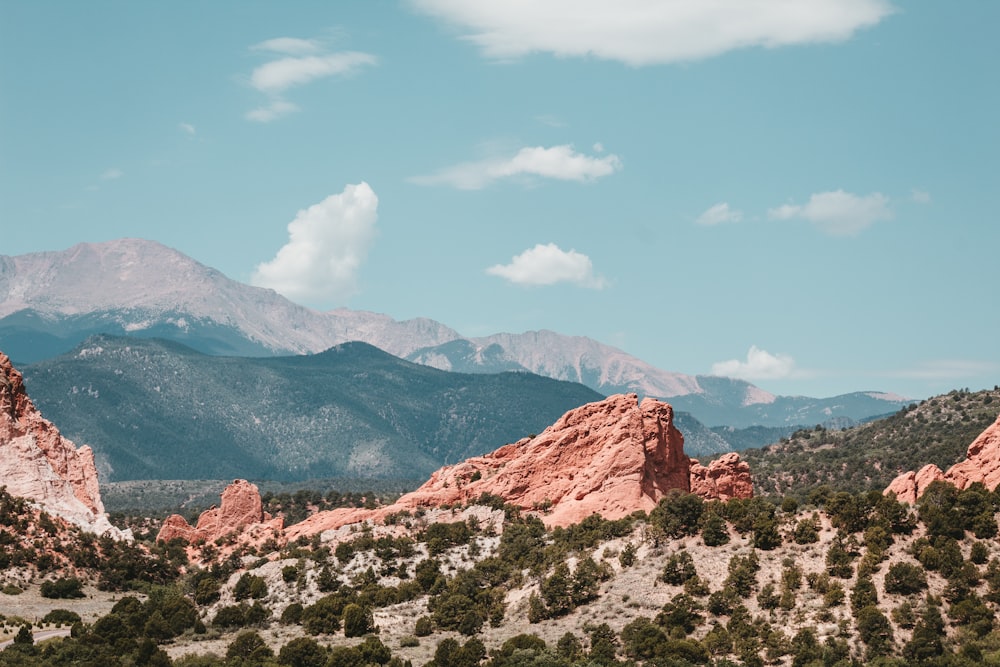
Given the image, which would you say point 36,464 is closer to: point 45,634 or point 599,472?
point 45,634

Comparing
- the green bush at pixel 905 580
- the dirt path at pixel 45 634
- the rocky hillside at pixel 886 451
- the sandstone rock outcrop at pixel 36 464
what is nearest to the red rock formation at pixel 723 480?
the green bush at pixel 905 580

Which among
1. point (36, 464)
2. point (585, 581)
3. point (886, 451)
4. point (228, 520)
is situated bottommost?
point (585, 581)

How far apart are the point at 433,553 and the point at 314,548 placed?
41.7 feet

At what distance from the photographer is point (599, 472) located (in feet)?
351

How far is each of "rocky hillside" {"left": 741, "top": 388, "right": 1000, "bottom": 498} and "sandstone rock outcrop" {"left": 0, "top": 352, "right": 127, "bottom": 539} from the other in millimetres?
74370

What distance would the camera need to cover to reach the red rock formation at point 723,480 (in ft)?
357

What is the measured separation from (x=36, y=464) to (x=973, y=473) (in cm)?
8617

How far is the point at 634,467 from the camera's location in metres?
105

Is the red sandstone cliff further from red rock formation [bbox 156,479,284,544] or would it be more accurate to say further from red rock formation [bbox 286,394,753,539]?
red rock formation [bbox 156,479,284,544]

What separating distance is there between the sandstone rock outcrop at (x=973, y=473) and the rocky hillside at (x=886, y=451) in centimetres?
3578

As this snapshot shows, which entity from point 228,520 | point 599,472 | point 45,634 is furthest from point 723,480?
point 228,520

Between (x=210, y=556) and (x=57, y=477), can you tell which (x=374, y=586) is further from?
(x=57, y=477)

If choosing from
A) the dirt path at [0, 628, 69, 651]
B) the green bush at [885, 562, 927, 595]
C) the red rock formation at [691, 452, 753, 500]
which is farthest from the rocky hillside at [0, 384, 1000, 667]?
the red rock formation at [691, 452, 753, 500]

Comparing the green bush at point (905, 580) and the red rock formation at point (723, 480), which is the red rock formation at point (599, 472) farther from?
the green bush at point (905, 580)
